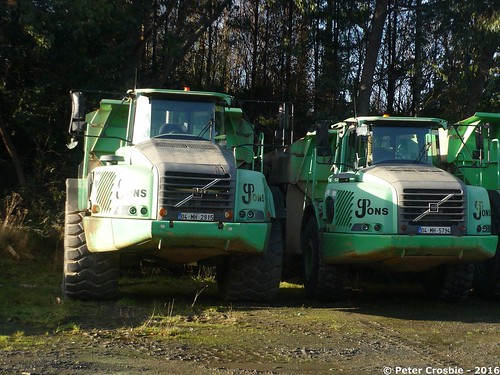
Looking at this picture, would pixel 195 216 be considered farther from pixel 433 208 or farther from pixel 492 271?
pixel 492 271

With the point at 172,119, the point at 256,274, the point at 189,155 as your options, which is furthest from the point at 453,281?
the point at 172,119

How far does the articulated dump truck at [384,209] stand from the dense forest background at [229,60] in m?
3.95

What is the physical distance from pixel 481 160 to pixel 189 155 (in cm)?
494

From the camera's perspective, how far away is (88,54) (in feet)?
66.4

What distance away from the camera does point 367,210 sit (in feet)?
38.1

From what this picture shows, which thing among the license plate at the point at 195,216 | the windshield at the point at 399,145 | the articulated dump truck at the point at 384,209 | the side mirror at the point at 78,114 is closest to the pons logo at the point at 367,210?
the articulated dump truck at the point at 384,209

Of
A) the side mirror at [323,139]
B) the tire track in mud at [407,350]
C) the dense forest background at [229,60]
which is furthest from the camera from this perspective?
the dense forest background at [229,60]

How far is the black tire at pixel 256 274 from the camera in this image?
1176cm

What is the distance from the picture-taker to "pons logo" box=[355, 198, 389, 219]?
11.5 meters

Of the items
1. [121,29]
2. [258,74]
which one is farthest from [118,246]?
[258,74]

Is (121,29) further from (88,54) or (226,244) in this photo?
(226,244)

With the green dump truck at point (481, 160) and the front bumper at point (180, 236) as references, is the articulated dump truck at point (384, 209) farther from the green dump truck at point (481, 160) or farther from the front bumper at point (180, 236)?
the front bumper at point (180, 236)

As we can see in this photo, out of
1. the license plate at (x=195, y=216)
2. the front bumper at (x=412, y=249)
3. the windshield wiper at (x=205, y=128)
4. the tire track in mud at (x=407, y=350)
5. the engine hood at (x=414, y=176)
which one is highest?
the windshield wiper at (x=205, y=128)

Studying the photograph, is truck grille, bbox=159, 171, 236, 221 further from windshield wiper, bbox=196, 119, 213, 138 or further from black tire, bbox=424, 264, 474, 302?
black tire, bbox=424, 264, 474, 302
